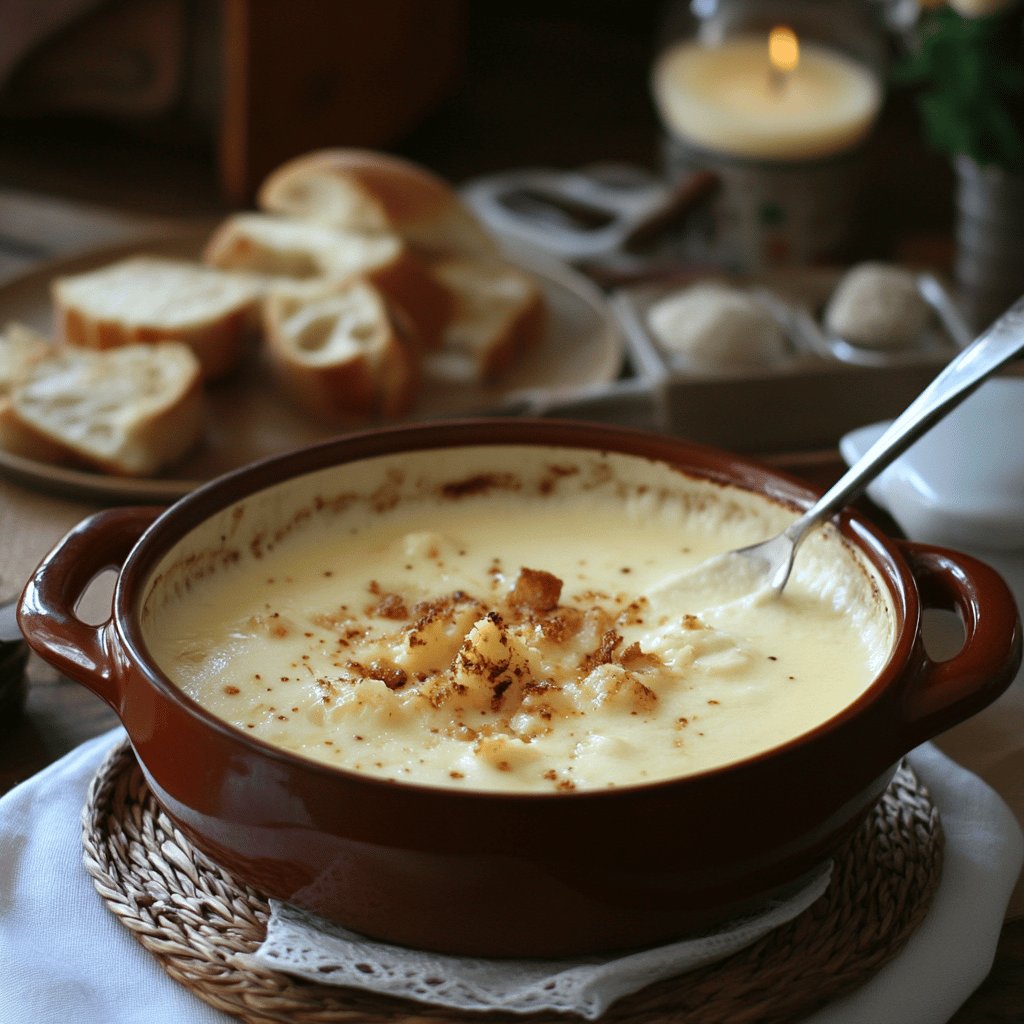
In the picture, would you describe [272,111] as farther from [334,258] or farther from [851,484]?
[851,484]

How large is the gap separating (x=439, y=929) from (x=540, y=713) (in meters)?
0.23

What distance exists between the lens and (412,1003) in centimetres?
103

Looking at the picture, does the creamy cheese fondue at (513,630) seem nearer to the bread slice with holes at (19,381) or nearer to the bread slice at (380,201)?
the bread slice with holes at (19,381)

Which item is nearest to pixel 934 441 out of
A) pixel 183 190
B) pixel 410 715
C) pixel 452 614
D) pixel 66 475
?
pixel 452 614

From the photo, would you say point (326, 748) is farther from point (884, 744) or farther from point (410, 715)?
point (884, 744)

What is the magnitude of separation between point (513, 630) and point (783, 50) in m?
2.05

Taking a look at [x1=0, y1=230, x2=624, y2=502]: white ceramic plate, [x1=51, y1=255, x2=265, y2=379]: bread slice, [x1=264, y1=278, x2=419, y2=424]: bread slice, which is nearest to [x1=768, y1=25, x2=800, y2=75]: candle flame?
[x1=0, y1=230, x2=624, y2=502]: white ceramic plate

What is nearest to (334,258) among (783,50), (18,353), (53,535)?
(18,353)

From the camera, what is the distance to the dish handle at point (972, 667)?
107 centimetres

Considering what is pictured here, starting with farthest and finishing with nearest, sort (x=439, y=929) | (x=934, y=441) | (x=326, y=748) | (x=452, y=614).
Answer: (x=934, y=441), (x=452, y=614), (x=326, y=748), (x=439, y=929)

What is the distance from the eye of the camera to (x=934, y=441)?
5.19ft

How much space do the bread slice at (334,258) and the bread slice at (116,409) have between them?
0.41m

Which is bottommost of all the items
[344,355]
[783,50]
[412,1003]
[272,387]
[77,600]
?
[272,387]

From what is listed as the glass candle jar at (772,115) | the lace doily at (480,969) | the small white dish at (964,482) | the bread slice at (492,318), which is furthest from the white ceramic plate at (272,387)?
the lace doily at (480,969)
